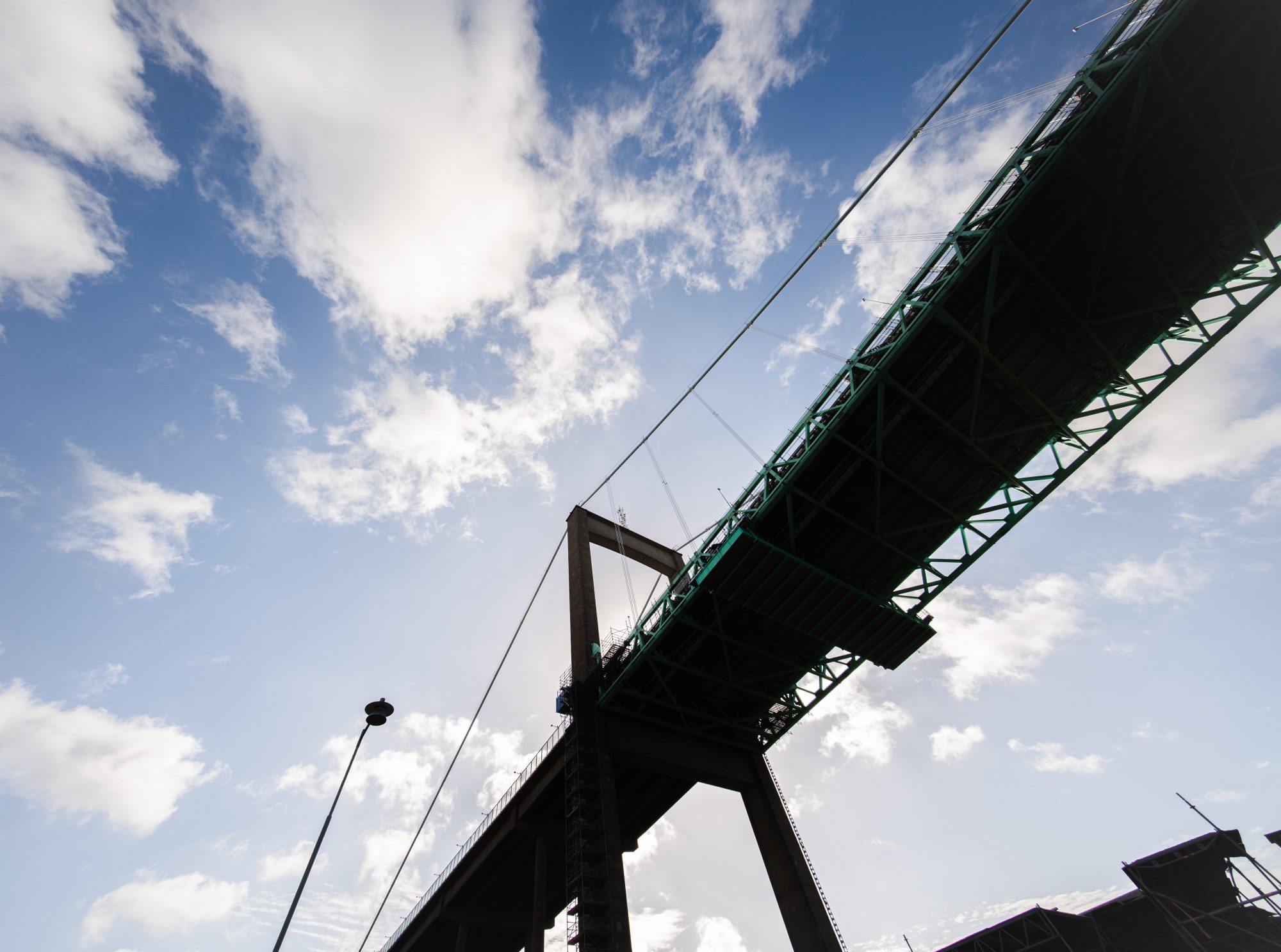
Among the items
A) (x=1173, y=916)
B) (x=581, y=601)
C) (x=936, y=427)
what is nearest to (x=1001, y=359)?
(x=936, y=427)

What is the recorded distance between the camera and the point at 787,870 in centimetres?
2402

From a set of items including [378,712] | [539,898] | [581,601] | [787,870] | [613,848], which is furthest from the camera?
[581,601]

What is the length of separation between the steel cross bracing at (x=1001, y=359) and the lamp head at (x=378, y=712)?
1024 centimetres

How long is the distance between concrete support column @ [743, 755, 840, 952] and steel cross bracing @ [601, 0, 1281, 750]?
172 inches

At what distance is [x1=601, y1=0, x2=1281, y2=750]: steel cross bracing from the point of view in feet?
51.8

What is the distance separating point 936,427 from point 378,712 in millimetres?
19076

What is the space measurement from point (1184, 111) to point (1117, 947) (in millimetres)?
→ 37631

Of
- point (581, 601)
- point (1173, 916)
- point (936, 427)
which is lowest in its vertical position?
point (1173, 916)

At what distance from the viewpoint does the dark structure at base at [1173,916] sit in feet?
87.4

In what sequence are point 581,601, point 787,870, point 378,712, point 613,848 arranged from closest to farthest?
point 378,712 → point 613,848 → point 787,870 → point 581,601

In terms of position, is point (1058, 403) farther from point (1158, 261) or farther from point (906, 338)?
point (906, 338)

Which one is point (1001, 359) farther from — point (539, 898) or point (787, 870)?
point (539, 898)

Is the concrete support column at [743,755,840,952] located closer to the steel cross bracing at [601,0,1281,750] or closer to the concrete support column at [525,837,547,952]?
the steel cross bracing at [601,0,1281,750]

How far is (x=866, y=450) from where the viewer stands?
20266mm
